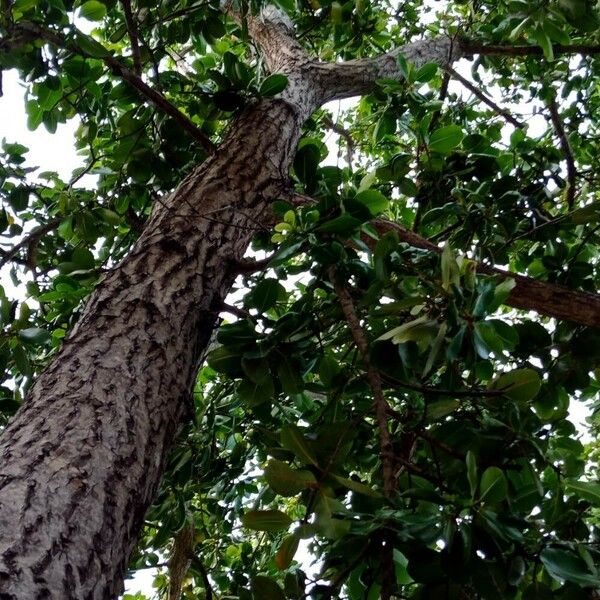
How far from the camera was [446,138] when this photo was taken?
2.10m

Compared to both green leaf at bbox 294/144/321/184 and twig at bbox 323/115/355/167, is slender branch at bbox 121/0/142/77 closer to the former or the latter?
green leaf at bbox 294/144/321/184

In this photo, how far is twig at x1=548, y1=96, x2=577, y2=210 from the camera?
114 inches

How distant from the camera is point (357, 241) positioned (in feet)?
5.42

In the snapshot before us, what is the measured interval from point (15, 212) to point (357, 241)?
4.72 feet

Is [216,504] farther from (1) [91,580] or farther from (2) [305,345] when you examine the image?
(1) [91,580]

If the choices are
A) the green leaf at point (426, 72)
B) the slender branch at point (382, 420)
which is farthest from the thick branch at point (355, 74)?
the slender branch at point (382, 420)

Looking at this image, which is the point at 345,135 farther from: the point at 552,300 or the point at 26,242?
the point at 552,300

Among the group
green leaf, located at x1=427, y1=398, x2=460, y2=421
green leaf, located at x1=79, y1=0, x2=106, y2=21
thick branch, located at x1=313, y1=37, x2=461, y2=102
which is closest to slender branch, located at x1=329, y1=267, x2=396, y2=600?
green leaf, located at x1=427, y1=398, x2=460, y2=421

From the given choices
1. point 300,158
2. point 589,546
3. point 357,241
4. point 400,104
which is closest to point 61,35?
point 300,158

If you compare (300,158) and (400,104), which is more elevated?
(400,104)

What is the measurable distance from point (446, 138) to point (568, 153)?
1.29m

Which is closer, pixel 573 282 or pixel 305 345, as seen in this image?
pixel 305 345

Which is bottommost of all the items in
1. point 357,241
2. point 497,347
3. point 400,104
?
point 497,347

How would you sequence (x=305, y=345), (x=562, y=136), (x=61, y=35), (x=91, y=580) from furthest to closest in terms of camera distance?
(x=562, y=136) < (x=61, y=35) < (x=305, y=345) < (x=91, y=580)
